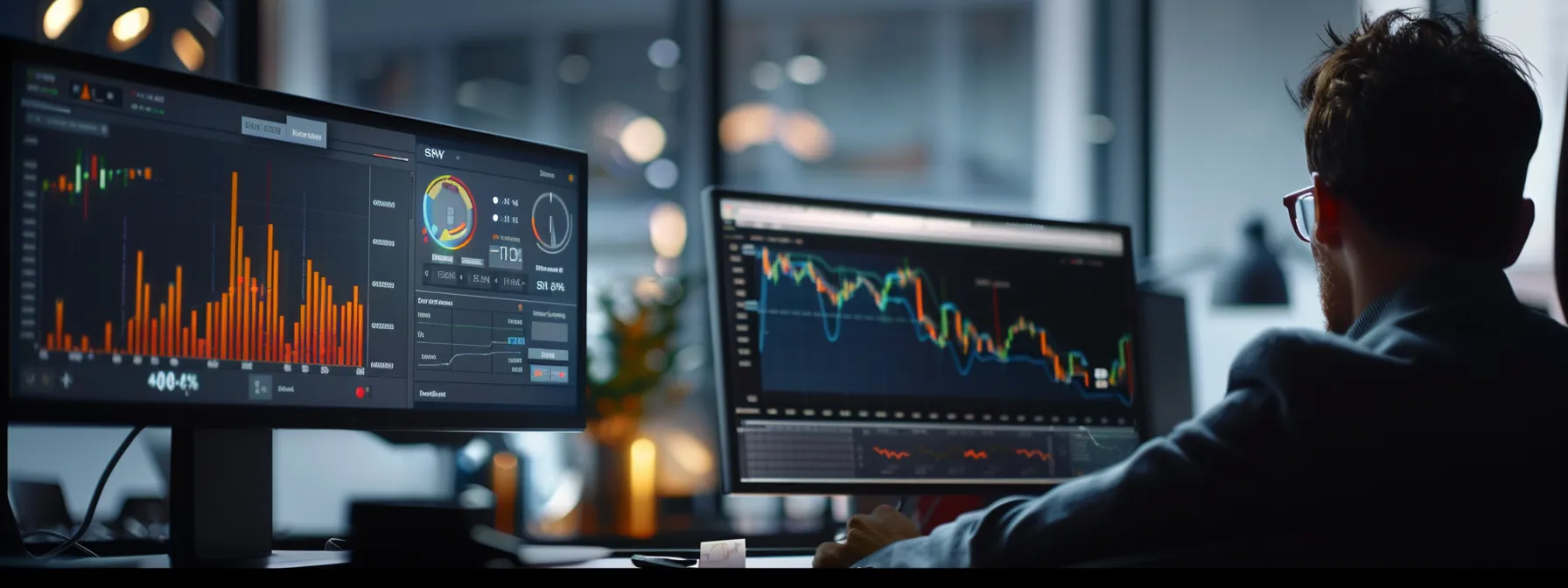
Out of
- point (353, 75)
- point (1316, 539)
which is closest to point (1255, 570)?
point (1316, 539)

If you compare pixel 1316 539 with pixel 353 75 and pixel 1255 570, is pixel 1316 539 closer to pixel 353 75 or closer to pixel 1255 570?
pixel 1255 570

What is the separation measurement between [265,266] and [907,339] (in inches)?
29.9

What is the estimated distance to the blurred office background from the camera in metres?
3.19

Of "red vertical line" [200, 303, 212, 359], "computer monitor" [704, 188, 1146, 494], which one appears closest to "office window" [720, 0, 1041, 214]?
"computer monitor" [704, 188, 1146, 494]

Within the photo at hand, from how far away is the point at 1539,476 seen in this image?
2.96 feet

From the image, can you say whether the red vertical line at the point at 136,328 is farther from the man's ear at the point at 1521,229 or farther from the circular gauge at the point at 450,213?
the man's ear at the point at 1521,229

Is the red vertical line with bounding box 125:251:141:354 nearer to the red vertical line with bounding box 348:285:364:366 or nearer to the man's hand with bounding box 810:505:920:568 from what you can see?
the red vertical line with bounding box 348:285:364:366

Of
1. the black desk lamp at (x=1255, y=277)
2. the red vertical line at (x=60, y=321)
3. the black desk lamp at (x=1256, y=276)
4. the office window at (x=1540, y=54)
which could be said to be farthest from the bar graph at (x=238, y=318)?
the office window at (x=1540, y=54)

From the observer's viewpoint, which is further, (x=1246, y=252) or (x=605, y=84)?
(x=605, y=84)

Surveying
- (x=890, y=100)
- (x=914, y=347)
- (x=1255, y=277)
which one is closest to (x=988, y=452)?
(x=914, y=347)

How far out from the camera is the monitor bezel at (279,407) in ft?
3.49

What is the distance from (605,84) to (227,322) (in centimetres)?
404

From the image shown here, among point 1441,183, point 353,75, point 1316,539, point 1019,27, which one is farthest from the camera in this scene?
point 353,75

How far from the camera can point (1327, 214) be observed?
1129mm
